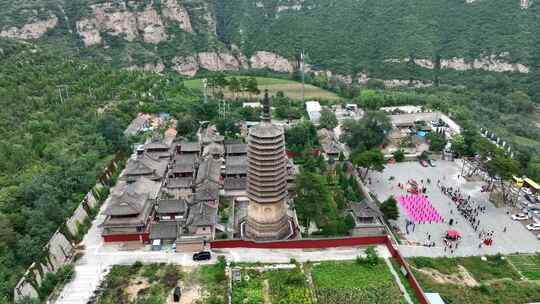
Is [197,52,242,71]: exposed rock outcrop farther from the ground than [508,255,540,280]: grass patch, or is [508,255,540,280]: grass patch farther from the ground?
[197,52,242,71]: exposed rock outcrop

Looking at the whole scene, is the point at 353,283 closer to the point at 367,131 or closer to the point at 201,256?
the point at 201,256

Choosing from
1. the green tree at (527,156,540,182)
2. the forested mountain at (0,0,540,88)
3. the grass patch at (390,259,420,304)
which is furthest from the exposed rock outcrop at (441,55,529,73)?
the grass patch at (390,259,420,304)

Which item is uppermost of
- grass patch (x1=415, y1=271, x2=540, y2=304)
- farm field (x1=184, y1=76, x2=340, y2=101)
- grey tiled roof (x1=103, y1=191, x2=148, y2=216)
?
farm field (x1=184, y1=76, x2=340, y2=101)

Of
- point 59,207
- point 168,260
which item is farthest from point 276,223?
point 59,207

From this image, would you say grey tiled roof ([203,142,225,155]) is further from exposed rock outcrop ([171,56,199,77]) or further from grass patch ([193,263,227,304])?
exposed rock outcrop ([171,56,199,77])

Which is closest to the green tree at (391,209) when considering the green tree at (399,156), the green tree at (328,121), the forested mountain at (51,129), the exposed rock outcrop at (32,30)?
the green tree at (399,156)

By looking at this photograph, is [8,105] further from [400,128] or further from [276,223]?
[400,128]

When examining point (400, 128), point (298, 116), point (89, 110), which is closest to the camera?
point (89, 110)
